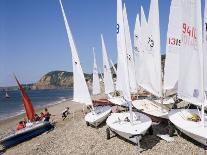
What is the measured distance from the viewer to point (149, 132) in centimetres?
1570

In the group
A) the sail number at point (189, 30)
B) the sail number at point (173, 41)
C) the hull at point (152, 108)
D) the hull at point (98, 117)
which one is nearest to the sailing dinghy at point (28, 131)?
the hull at point (98, 117)

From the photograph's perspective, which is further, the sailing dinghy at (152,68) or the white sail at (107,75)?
the white sail at (107,75)

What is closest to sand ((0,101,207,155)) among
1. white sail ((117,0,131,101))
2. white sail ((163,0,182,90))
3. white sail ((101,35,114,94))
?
white sail ((117,0,131,101))

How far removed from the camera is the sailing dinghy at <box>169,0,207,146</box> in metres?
13.3

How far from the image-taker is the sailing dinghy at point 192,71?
13.3 meters

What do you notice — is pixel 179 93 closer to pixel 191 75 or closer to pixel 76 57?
pixel 191 75

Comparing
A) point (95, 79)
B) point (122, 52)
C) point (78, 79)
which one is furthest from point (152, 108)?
point (95, 79)

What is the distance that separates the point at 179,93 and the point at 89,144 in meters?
5.09

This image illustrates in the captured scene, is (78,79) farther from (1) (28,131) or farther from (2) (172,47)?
(2) (172,47)

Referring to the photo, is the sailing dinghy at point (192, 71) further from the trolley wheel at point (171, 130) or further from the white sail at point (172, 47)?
the white sail at point (172, 47)

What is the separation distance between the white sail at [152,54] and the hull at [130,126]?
2700 millimetres

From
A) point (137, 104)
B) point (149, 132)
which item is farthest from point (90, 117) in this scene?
point (149, 132)

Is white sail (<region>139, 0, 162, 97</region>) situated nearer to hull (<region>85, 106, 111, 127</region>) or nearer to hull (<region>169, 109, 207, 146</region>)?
hull (<region>169, 109, 207, 146</region>)

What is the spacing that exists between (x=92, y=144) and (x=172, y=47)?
687cm
